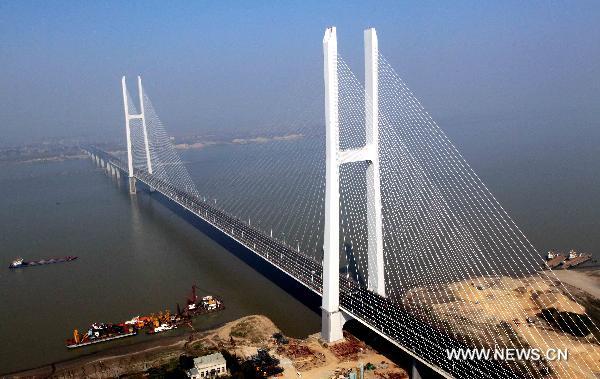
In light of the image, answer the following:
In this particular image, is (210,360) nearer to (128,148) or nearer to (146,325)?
(146,325)

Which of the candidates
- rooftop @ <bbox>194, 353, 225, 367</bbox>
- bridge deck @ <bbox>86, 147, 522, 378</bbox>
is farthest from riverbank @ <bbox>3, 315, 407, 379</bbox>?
bridge deck @ <bbox>86, 147, 522, 378</bbox>

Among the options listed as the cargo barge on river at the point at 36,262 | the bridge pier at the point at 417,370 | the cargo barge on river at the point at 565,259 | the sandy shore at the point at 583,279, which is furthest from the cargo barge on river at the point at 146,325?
the cargo barge on river at the point at 565,259

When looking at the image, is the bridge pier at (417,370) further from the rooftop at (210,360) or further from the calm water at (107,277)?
the rooftop at (210,360)

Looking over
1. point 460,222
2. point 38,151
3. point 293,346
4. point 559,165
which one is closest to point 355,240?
point 460,222

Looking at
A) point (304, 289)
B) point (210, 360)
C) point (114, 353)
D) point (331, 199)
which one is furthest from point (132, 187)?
point (331, 199)

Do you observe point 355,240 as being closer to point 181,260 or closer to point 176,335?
point 181,260
